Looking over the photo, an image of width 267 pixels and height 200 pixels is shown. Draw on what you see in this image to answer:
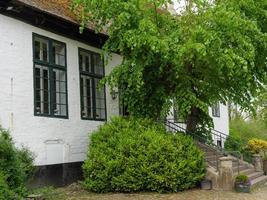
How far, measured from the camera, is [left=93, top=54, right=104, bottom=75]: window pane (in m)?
18.7

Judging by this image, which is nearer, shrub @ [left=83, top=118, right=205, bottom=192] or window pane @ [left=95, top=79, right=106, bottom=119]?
shrub @ [left=83, top=118, right=205, bottom=192]

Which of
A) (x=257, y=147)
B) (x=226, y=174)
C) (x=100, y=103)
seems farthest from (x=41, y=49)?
(x=257, y=147)

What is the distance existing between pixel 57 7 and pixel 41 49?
1.80 metres

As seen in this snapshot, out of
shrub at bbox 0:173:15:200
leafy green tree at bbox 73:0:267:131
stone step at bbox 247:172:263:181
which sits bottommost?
stone step at bbox 247:172:263:181

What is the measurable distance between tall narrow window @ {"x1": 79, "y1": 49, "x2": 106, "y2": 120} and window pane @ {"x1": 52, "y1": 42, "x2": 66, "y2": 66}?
1006mm

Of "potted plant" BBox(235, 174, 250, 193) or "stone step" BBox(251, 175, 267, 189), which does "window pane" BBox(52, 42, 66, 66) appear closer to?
"potted plant" BBox(235, 174, 250, 193)

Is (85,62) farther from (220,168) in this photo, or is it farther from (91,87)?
A: (220,168)

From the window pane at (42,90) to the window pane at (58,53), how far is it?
725 millimetres

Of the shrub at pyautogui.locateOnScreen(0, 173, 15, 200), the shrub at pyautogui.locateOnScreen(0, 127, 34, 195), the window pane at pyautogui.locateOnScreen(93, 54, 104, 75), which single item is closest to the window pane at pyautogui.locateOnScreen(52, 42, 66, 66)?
the window pane at pyautogui.locateOnScreen(93, 54, 104, 75)

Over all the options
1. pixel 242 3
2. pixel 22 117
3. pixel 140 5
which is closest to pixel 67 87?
pixel 22 117

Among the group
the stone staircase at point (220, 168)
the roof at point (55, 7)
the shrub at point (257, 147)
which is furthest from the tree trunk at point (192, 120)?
the shrub at point (257, 147)

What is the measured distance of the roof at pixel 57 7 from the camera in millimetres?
15034

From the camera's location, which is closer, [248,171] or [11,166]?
[11,166]

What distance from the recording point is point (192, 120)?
18906 mm
